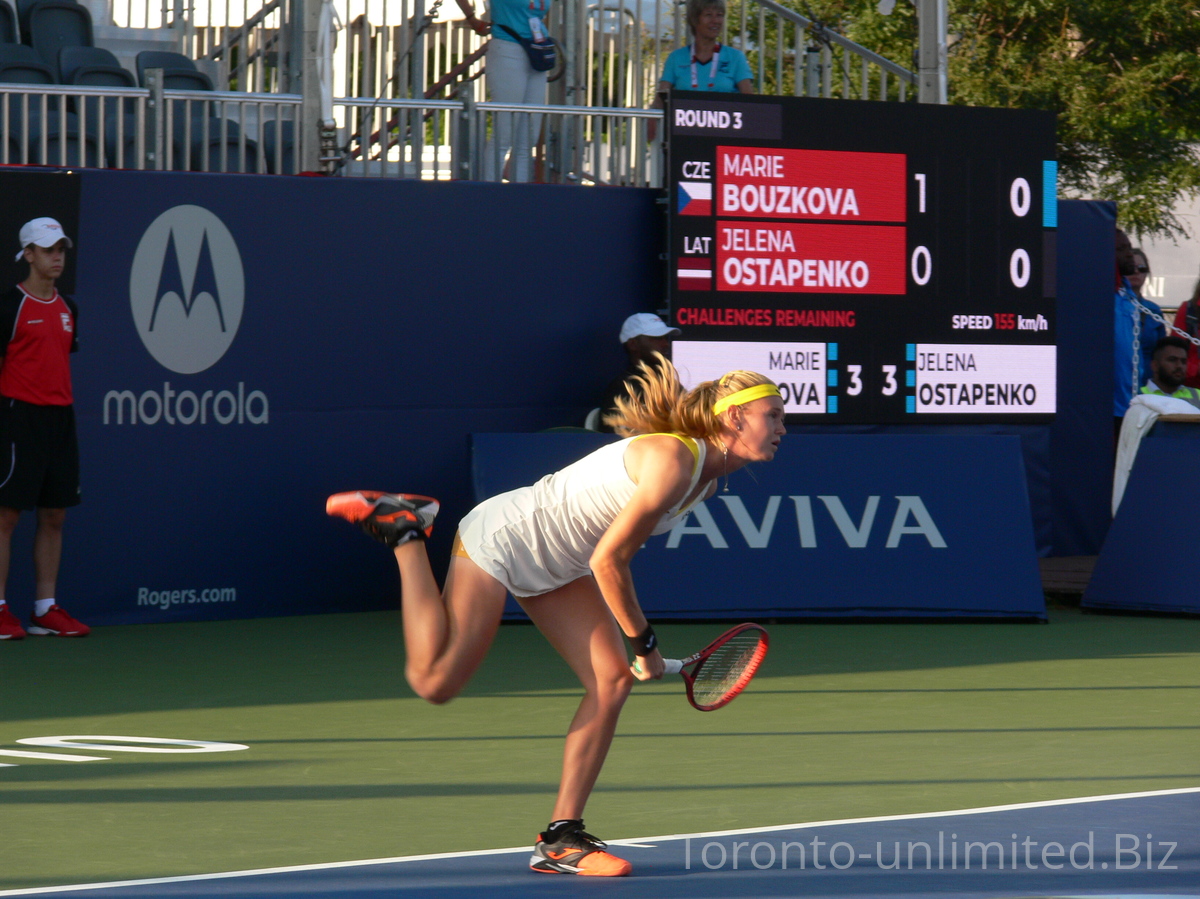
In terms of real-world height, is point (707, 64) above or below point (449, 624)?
above

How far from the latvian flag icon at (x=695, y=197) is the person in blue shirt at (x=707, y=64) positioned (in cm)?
148

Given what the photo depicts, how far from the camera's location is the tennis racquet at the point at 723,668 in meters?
5.80

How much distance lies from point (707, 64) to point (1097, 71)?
643 inches

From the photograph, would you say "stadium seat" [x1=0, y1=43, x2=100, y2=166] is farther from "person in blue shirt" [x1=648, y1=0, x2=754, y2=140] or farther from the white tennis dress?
the white tennis dress

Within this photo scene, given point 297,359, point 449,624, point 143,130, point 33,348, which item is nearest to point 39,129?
point 143,130

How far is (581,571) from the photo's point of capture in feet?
18.7

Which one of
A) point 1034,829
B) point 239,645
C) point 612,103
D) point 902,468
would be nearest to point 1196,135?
point 612,103

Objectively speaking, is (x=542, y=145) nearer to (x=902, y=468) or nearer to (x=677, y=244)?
(x=677, y=244)

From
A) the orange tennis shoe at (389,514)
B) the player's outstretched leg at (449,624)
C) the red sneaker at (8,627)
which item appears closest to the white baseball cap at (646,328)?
the red sneaker at (8,627)

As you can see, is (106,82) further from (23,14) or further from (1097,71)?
(1097,71)

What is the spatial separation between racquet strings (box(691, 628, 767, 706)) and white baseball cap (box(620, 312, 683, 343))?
21.3 ft

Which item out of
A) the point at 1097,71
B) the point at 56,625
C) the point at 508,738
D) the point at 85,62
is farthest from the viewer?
the point at 1097,71

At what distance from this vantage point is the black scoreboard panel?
41.0ft

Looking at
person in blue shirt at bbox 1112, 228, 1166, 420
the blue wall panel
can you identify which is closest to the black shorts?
the blue wall panel
